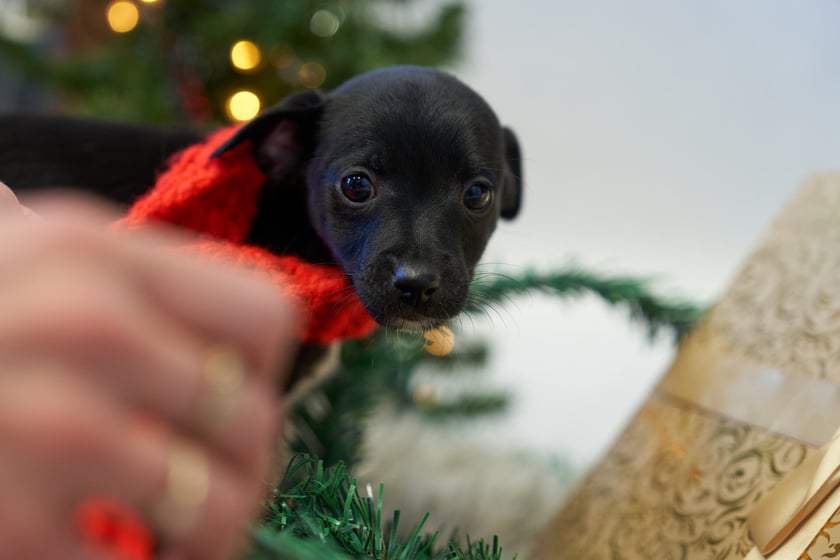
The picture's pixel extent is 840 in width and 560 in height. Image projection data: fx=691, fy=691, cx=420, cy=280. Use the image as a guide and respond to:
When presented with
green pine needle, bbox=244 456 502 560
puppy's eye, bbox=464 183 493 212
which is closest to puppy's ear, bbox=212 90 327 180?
puppy's eye, bbox=464 183 493 212

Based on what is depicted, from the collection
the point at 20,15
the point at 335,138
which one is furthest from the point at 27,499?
the point at 20,15

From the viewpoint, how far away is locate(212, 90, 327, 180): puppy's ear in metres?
0.99

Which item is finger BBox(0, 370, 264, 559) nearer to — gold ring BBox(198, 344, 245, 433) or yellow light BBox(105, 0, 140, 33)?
gold ring BBox(198, 344, 245, 433)

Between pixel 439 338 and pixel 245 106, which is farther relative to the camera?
pixel 245 106

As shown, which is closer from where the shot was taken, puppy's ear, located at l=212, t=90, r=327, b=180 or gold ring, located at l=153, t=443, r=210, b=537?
gold ring, located at l=153, t=443, r=210, b=537

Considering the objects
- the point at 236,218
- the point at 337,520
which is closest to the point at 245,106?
the point at 236,218

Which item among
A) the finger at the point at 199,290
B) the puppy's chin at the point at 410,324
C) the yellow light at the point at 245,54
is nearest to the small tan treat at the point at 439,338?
the puppy's chin at the point at 410,324

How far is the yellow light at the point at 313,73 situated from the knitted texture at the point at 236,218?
2.11 ft

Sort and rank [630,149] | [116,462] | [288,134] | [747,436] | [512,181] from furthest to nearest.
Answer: [630,149] < [512,181] < [288,134] < [747,436] < [116,462]

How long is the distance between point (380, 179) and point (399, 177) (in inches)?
1.1

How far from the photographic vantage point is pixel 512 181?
114 cm

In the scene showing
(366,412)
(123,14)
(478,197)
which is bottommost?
(366,412)

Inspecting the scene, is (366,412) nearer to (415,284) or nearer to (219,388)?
(415,284)

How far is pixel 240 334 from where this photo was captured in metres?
0.34
